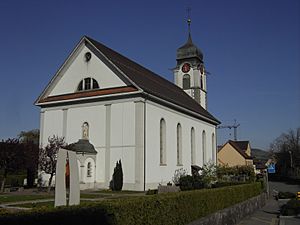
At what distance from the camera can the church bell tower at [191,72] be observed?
5308 cm

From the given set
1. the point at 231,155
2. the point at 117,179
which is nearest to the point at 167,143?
the point at 117,179

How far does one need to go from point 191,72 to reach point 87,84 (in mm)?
24046

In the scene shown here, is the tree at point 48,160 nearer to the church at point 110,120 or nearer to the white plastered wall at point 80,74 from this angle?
the church at point 110,120

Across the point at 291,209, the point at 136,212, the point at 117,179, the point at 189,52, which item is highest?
the point at 189,52

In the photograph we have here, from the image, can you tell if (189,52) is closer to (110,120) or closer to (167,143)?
(167,143)

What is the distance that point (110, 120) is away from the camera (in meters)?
31.0

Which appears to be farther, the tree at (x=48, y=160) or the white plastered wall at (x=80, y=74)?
the white plastered wall at (x=80, y=74)

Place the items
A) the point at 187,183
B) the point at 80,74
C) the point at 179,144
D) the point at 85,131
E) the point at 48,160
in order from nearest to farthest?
the point at 48,160 → the point at 187,183 → the point at 85,131 → the point at 80,74 → the point at 179,144

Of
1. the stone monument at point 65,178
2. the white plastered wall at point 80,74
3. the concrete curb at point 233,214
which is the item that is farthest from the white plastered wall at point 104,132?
the stone monument at point 65,178

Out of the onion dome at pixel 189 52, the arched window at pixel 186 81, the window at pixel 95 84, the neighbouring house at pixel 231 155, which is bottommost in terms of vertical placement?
the neighbouring house at pixel 231 155

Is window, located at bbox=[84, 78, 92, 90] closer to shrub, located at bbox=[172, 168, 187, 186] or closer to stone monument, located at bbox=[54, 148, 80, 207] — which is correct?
shrub, located at bbox=[172, 168, 187, 186]

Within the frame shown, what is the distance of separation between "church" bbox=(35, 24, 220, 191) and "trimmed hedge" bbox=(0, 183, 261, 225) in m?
15.2

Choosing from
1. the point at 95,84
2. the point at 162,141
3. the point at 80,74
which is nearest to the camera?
the point at 95,84

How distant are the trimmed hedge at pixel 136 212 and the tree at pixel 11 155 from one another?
61.2 ft
